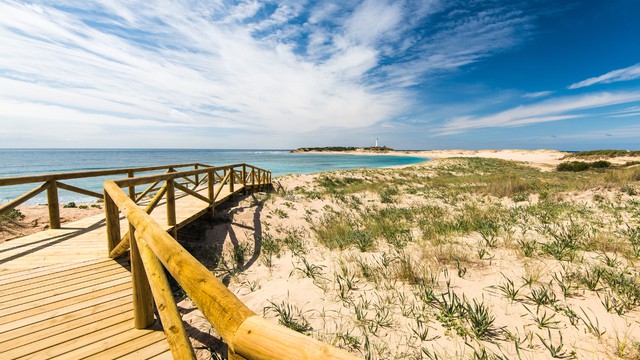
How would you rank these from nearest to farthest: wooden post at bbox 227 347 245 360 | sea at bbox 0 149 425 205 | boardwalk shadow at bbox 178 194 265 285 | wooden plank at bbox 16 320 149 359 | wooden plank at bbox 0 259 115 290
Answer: wooden post at bbox 227 347 245 360 → wooden plank at bbox 16 320 149 359 → wooden plank at bbox 0 259 115 290 → boardwalk shadow at bbox 178 194 265 285 → sea at bbox 0 149 425 205

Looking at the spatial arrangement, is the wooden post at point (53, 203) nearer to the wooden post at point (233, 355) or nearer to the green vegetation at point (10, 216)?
the green vegetation at point (10, 216)

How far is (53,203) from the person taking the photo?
5.57 m

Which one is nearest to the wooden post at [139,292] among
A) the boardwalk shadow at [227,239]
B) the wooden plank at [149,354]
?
the wooden plank at [149,354]

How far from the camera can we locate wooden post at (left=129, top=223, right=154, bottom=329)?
99.2 inches

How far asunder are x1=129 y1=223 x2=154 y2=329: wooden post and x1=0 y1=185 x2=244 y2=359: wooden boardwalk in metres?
0.11

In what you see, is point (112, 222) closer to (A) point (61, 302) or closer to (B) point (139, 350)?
(A) point (61, 302)

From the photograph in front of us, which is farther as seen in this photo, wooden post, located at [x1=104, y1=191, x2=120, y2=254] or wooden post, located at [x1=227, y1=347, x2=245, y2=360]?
wooden post, located at [x1=104, y1=191, x2=120, y2=254]

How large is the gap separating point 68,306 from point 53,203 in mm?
4104

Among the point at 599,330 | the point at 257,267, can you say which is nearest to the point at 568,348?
the point at 599,330

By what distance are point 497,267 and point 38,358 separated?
5.89 metres

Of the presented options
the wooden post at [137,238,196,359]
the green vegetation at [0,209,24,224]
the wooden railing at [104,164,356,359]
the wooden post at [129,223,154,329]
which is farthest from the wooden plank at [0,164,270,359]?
the green vegetation at [0,209,24,224]

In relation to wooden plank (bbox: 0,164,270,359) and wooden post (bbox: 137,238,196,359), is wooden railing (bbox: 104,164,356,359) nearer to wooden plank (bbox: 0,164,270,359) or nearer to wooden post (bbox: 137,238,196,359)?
wooden post (bbox: 137,238,196,359)

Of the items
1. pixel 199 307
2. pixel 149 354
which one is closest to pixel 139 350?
pixel 149 354

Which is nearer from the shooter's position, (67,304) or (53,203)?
(67,304)
